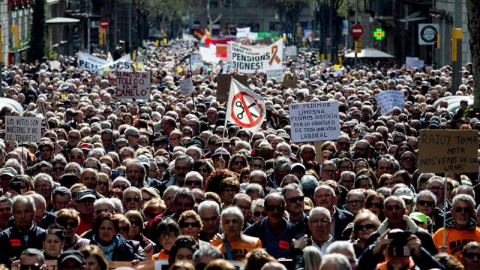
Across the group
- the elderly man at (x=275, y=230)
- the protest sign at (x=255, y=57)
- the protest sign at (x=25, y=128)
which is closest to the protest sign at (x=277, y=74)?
the protest sign at (x=255, y=57)

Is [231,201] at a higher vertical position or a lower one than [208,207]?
lower

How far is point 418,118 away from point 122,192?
410 inches

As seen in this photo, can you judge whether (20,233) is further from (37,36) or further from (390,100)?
(37,36)

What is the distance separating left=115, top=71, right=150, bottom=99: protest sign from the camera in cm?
2573

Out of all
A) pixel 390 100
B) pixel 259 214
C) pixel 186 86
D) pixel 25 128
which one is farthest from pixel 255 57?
pixel 259 214

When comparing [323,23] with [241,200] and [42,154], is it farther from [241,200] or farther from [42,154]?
[241,200]

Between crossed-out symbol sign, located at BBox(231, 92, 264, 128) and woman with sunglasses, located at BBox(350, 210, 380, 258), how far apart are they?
8756 millimetres

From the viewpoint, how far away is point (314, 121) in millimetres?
17672

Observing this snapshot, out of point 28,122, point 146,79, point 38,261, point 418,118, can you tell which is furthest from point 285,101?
point 38,261

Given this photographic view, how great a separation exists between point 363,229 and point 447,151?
2.27 m

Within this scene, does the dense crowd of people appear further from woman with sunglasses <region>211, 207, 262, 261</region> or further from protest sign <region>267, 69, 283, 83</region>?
protest sign <region>267, 69, 283, 83</region>

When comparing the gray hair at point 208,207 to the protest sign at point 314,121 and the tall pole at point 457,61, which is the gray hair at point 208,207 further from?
the tall pole at point 457,61

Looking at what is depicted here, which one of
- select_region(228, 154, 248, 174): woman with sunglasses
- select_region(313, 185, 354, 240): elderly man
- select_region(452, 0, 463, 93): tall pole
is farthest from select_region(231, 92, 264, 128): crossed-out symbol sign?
select_region(452, 0, 463, 93): tall pole

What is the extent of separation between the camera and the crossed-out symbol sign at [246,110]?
18875 millimetres
